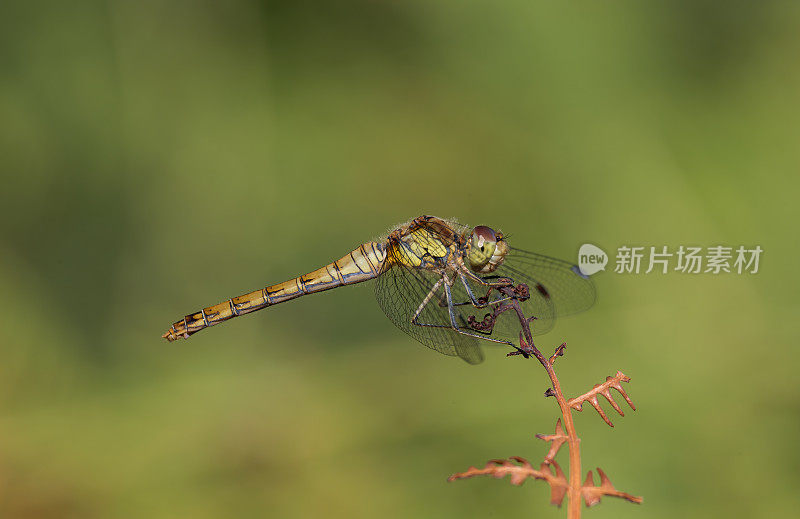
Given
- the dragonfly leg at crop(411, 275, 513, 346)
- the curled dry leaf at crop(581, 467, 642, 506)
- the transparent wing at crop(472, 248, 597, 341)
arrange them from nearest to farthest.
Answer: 1. the curled dry leaf at crop(581, 467, 642, 506)
2. the dragonfly leg at crop(411, 275, 513, 346)
3. the transparent wing at crop(472, 248, 597, 341)

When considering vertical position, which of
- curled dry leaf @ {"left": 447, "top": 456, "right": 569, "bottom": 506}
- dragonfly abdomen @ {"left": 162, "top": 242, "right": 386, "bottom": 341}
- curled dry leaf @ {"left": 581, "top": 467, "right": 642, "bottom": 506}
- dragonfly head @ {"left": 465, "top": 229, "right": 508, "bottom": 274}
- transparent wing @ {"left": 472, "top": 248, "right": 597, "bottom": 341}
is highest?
dragonfly abdomen @ {"left": 162, "top": 242, "right": 386, "bottom": 341}

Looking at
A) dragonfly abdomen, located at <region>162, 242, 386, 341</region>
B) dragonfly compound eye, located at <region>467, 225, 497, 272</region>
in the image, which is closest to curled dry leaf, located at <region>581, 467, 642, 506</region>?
dragonfly compound eye, located at <region>467, 225, 497, 272</region>

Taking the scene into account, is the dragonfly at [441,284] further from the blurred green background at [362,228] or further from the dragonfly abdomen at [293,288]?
the blurred green background at [362,228]

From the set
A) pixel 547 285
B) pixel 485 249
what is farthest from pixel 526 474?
pixel 547 285

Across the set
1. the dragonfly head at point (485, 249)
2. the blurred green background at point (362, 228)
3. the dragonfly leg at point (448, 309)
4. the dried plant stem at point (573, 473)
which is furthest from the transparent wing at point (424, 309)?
the dried plant stem at point (573, 473)

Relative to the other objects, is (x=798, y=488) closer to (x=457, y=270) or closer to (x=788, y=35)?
(x=457, y=270)

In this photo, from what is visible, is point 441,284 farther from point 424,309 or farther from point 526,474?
point 526,474

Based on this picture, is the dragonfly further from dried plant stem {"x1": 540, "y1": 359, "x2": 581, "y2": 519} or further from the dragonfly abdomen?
dried plant stem {"x1": 540, "y1": 359, "x2": 581, "y2": 519}
